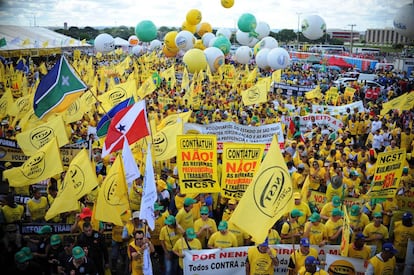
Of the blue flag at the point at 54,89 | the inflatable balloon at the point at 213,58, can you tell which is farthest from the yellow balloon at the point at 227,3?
the blue flag at the point at 54,89

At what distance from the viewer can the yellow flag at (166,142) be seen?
8625mm

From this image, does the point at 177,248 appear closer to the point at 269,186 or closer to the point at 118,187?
the point at 118,187

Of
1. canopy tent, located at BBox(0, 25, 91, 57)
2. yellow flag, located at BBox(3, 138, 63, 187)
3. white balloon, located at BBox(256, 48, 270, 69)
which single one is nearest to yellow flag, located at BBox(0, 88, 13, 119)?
yellow flag, located at BBox(3, 138, 63, 187)

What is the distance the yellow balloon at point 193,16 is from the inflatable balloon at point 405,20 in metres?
19.5

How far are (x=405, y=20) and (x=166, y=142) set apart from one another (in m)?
10.8

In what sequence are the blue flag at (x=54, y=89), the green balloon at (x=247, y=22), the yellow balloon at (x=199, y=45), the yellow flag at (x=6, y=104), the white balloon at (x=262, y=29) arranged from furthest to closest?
the white balloon at (x=262, y=29)
the yellow balloon at (x=199, y=45)
the green balloon at (x=247, y=22)
the yellow flag at (x=6, y=104)
the blue flag at (x=54, y=89)

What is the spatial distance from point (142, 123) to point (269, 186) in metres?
2.84

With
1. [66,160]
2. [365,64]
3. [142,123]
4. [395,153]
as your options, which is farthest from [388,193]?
[365,64]

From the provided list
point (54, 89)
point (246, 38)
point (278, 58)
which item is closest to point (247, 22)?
point (246, 38)

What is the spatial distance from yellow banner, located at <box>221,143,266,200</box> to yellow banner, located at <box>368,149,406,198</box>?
1.87 meters

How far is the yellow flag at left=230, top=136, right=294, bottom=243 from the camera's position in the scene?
5168 mm

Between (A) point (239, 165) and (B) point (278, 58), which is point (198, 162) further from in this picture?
(B) point (278, 58)

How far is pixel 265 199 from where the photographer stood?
525 centimetres

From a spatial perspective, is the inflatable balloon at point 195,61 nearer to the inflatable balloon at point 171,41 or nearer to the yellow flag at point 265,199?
the inflatable balloon at point 171,41
